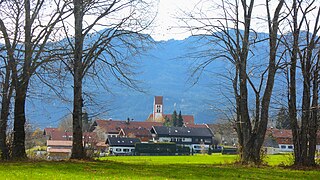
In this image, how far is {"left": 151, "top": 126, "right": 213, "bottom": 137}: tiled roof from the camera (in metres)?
115

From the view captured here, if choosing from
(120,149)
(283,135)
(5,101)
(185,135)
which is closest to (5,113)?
(5,101)

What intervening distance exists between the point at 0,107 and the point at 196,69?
8.43 metres

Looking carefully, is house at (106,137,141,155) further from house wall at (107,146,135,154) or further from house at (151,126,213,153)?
house at (151,126,213,153)

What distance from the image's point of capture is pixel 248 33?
71.6ft

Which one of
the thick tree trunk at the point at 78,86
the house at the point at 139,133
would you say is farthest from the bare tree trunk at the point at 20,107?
the house at the point at 139,133

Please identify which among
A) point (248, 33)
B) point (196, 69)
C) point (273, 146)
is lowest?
point (273, 146)

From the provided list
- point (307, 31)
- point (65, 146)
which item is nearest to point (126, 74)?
point (307, 31)

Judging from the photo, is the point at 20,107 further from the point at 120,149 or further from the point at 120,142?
the point at 120,142

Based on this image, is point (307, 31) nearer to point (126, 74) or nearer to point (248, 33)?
point (248, 33)

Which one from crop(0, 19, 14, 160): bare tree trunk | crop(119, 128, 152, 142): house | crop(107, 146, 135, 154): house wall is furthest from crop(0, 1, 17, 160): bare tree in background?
crop(119, 128, 152, 142): house

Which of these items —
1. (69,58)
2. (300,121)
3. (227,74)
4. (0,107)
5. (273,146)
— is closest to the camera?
(69,58)

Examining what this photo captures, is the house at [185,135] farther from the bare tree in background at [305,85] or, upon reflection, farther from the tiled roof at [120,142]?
the bare tree in background at [305,85]

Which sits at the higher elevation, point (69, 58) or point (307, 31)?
point (307, 31)

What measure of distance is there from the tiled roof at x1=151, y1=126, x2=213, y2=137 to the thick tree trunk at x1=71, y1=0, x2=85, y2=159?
9338 cm
